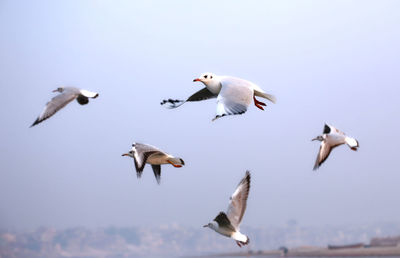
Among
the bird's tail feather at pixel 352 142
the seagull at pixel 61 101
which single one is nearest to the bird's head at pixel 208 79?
the seagull at pixel 61 101

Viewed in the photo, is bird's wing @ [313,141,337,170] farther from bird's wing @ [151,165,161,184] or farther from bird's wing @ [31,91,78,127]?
bird's wing @ [31,91,78,127]

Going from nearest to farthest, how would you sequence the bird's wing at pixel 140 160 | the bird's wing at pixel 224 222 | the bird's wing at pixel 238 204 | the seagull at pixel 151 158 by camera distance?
1. the bird's wing at pixel 140 160
2. the seagull at pixel 151 158
3. the bird's wing at pixel 224 222
4. the bird's wing at pixel 238 204

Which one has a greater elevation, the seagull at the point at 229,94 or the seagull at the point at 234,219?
the seagull at the point at 229,94

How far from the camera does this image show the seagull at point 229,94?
27.1 feet

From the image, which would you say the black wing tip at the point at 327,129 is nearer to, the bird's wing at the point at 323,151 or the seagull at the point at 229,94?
the bird's wing at the point at 323,151

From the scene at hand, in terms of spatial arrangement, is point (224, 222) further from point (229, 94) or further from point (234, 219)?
point (229, 94)

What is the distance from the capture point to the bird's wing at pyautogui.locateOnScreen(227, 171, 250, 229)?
10.2 metres

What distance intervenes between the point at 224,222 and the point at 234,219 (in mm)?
284

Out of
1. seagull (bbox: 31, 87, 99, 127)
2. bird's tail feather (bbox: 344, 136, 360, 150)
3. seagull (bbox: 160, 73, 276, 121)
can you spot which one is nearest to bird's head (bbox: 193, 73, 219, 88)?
seagull (bbox: 160, 73, 276, 121)

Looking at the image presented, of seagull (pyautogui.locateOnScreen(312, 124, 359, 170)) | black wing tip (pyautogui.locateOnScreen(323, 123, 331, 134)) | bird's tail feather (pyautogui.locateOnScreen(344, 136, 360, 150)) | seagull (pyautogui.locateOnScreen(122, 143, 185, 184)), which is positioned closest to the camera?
seagull (pyautogui.locateOnScreen(122, 143, 185, 184))

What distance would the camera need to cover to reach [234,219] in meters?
10.2

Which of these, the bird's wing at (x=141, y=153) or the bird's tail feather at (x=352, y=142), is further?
the bird's tail feather at (x=352, y=142)

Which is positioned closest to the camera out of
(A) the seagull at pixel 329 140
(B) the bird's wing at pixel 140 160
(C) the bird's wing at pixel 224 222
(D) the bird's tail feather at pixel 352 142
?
(B) the bird's wing at pixel 140 160

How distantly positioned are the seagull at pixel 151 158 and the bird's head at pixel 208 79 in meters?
1.50
